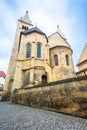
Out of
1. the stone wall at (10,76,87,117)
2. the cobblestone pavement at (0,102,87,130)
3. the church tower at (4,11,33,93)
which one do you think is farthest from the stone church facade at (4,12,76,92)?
the cobblestone pavement at (0,102,87,130)

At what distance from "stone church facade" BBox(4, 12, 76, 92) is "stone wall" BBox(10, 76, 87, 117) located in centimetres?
562

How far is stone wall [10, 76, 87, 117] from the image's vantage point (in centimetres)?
472

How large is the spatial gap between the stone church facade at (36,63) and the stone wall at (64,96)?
221 inches

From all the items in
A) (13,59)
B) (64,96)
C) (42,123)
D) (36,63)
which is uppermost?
(13,59)

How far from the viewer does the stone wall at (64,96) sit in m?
4.72

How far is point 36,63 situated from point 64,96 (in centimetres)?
1091

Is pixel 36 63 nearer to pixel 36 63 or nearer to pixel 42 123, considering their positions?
pixel 36 63

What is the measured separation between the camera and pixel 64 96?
5672mm

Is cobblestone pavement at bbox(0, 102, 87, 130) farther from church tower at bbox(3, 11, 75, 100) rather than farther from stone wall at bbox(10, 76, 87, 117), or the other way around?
church tower at bbox(3, 11, 75, 100)

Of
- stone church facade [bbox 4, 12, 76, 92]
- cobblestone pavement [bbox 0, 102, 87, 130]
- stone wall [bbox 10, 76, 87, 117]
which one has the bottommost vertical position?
cobblestone pavement [bbox 0, 102, 87, 130]

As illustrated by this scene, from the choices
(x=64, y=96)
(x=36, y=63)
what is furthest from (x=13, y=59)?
(x=64, y=96)

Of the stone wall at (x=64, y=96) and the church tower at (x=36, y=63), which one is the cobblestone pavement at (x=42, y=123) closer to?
the stone wall at (x=64, y=96)

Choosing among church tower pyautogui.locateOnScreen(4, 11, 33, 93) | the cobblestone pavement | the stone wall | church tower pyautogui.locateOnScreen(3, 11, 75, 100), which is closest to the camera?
the cobblestone pavement

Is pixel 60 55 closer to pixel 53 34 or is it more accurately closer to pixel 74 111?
pixel 53 34
